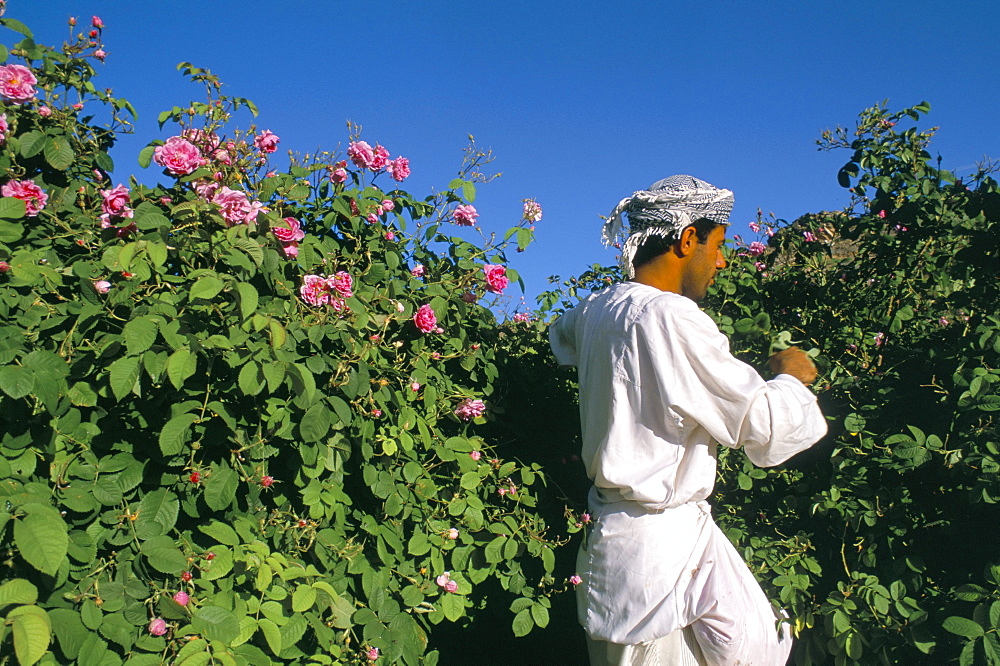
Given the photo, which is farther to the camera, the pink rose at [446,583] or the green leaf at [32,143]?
the pink rose at [446,583]

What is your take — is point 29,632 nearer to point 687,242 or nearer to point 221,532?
point 221,532

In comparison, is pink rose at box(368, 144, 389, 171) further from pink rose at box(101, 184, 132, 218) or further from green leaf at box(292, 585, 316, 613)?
green leaf at box(292, 585, 316, 613)

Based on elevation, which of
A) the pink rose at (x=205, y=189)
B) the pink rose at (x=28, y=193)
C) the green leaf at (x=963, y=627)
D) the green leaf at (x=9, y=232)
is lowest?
the green leaf at (x=963, y=627)

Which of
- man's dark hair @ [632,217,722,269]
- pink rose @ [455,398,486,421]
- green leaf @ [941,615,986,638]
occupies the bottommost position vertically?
green leaf @ [941,615,986,638]

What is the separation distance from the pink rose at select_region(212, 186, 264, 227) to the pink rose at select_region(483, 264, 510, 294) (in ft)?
2.33

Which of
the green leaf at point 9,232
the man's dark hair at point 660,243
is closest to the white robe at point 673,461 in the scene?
the man's dark hair at point 660,243

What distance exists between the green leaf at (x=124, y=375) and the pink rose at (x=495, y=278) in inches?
41.1

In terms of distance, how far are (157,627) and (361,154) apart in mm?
1391

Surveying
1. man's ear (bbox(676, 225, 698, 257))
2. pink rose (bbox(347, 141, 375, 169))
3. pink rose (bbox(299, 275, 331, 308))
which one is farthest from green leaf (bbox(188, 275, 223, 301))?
man's ear (bbox(676, 225, 698, 257))

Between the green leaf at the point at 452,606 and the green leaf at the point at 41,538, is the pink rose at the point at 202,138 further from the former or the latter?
the green leaf at the point at 452,606

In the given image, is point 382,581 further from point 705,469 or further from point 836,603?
point 836,603

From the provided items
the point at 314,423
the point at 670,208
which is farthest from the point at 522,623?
the point at 670,208

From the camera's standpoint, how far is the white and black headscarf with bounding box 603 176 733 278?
1.94 m

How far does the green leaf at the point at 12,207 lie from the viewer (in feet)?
5.72
